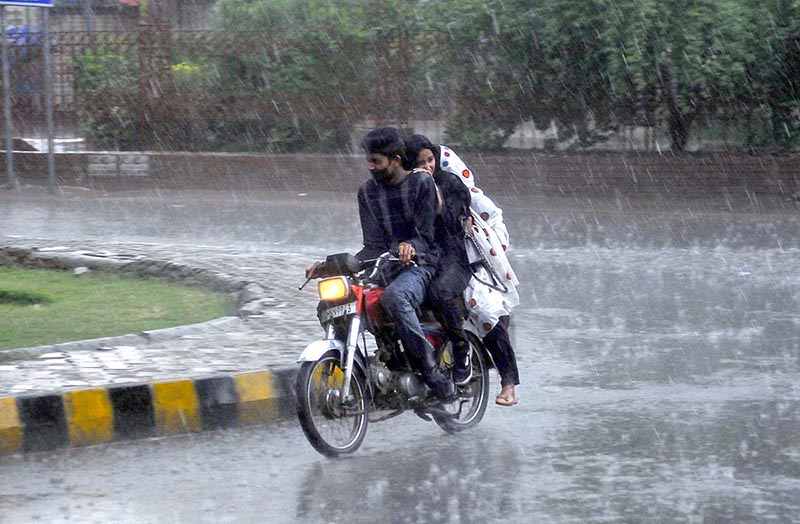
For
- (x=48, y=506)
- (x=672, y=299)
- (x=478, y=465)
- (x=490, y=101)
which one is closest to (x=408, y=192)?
(x=478, y=465)

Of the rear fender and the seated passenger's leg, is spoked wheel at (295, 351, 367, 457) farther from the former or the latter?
the rear fender

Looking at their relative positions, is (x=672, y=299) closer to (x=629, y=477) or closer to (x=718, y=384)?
(x=718, y=384)

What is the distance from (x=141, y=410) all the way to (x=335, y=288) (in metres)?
1.33

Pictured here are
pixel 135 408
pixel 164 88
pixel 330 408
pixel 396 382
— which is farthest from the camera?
pixel 164 88

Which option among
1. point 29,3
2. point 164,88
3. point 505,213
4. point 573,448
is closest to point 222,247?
point 505,213

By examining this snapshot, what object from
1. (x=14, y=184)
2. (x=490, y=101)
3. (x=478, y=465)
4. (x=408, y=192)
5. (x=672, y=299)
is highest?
(x=408, y=192)

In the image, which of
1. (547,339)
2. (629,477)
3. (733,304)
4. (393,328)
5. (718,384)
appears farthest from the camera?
(733,304)

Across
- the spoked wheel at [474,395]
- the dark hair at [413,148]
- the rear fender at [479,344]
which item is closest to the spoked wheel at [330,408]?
the spoked wheel at [474,395]

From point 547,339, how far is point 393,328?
2880 mm

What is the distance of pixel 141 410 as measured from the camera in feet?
21.3

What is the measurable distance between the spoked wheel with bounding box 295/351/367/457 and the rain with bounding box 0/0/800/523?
12 centimetres

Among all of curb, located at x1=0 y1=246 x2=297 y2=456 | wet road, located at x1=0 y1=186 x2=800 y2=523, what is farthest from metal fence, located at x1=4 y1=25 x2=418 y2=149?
curb, located at x1=0 y1=246 x2=297 y2=456

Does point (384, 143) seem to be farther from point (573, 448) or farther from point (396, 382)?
point (573, 448)

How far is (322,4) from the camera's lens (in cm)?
2069
